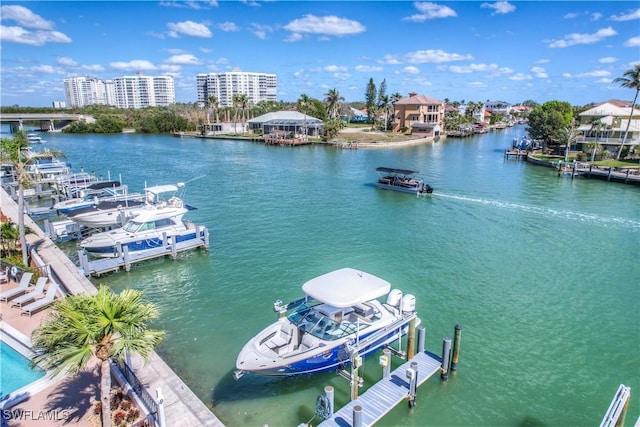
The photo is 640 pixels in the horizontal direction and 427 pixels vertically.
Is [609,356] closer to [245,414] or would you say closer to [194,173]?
[245,414]

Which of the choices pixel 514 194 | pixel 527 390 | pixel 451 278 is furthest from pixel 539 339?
pixel 514 194

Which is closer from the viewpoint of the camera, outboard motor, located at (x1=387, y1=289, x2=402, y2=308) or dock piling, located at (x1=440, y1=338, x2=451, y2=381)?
dock piling, located at (x1=440, y1=338, x2=451, y2=381)

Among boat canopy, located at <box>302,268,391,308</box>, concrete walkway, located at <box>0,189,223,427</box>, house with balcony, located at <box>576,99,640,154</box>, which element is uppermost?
house with balcony, located at <box>576,99,640,154</box>

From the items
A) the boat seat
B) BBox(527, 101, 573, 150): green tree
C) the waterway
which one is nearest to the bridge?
the waterway

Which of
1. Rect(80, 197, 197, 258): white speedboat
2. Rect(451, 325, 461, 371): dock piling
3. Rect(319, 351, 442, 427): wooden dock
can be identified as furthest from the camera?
Rect(80, 197, 197, 258): white speedboat

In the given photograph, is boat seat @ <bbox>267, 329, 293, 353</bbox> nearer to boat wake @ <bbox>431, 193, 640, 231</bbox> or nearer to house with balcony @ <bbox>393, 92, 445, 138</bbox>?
boat wake @ <bbox>431, 193, 640, 231</bbox>

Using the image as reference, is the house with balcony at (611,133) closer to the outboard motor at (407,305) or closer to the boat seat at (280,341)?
the outboard motor at (407,305)
